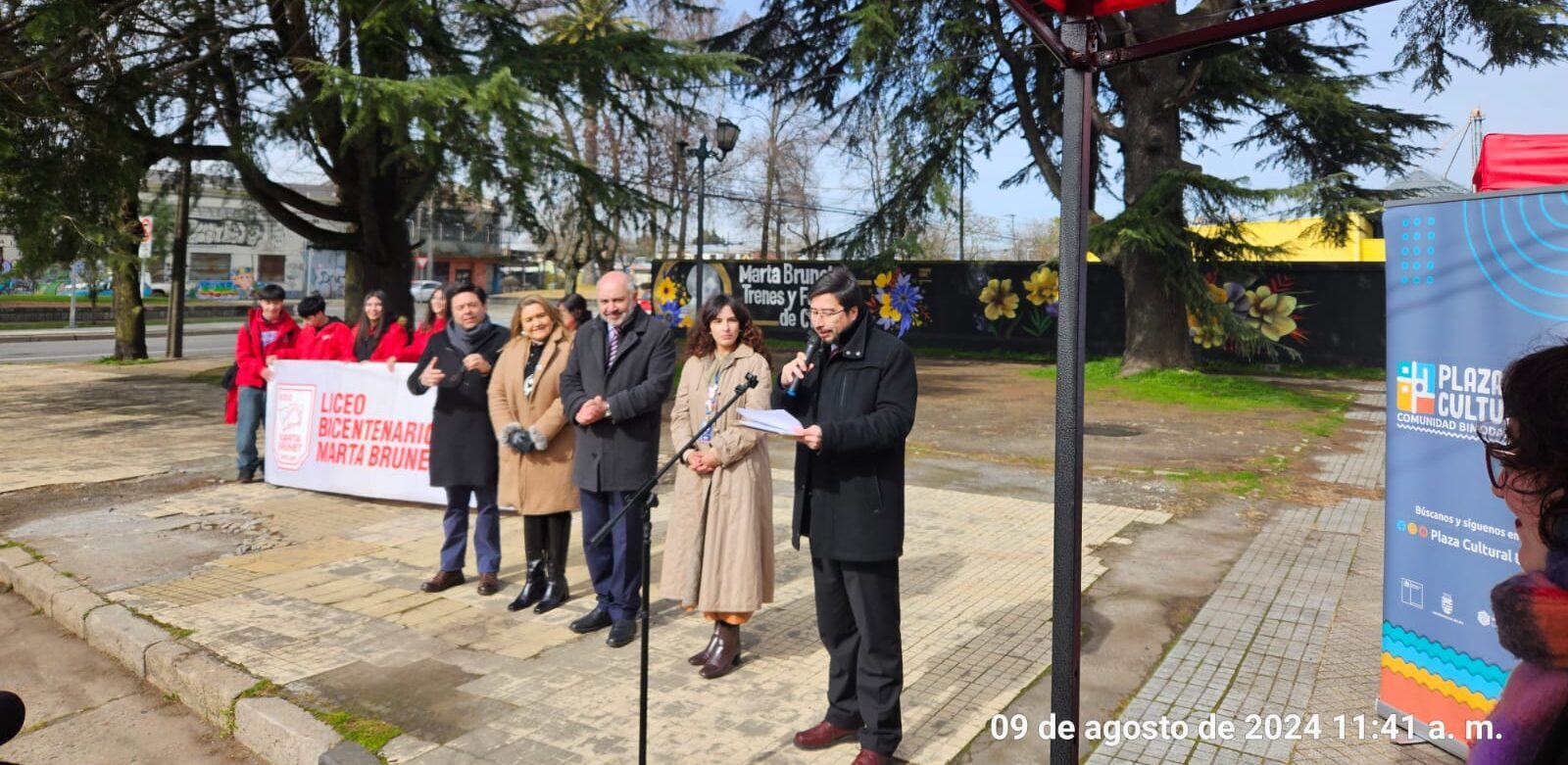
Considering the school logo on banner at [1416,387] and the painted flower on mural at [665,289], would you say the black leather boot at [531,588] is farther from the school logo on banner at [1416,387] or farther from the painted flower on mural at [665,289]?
the painted flower on mural at [665,289]

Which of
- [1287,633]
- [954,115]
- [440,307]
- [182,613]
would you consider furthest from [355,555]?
[954,115]

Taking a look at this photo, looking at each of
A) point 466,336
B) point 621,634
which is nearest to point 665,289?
point 466,336

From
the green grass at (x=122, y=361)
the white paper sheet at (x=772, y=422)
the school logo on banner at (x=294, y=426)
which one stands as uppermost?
the white paper sheet at (x=772, y=422)

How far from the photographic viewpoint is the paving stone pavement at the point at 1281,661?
3.83 m

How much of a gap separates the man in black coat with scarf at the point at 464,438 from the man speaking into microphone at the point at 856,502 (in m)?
2.68

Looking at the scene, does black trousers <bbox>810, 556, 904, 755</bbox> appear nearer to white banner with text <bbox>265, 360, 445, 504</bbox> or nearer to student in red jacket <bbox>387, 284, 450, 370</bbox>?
student in red jacket <bbox>387, 284, 450, 370</bbox>

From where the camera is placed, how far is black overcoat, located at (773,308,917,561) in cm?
360

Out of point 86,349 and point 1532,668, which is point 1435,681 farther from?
point 86,349

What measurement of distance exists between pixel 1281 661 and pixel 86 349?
1234 inches

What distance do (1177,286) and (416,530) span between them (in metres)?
14.6

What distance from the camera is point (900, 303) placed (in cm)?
2770

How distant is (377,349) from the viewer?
9062 mm

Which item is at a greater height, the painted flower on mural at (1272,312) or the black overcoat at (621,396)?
the painted flower on mural at (1272,312)

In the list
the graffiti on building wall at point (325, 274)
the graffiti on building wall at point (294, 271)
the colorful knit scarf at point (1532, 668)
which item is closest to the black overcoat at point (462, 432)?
the colorful knit scarf at point (1532, 668)
